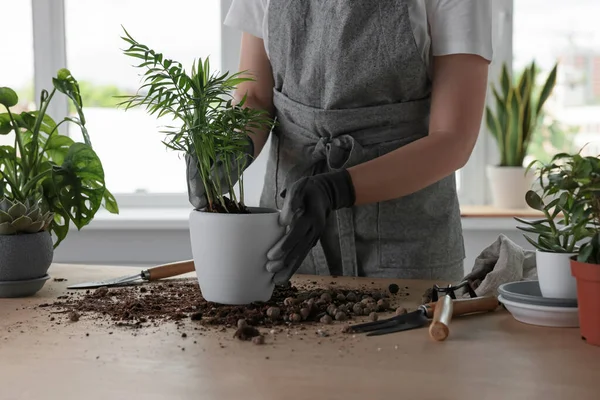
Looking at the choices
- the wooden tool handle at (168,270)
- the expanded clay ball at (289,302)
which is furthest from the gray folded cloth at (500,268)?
the wooden tool handle at (168,270)

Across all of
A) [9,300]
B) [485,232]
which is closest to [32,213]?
[9,300]

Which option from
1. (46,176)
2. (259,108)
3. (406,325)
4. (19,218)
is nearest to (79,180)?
(46,176)

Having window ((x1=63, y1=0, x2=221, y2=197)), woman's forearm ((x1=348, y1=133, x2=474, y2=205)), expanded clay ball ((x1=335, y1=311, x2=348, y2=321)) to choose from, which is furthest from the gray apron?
window ((x1=63, y1=0, x2=221, y2=197))

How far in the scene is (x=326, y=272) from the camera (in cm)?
175

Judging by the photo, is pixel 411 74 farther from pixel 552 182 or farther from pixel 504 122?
pixel 504 122

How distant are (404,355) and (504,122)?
7.03 feet

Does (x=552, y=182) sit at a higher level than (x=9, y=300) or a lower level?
higher

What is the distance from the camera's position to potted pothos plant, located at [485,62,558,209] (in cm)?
298

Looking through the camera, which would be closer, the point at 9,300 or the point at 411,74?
the point at 9,300

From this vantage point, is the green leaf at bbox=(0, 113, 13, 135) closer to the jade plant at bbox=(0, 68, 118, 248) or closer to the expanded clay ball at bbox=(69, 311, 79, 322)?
the jade plant at bbox=(0, 68, 118, 248)

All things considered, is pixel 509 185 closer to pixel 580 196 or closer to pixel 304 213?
pixel 304 213

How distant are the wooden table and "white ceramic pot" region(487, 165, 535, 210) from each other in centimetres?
188

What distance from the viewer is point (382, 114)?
1.73 metres

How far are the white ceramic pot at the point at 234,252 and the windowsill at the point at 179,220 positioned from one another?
1.69 m
